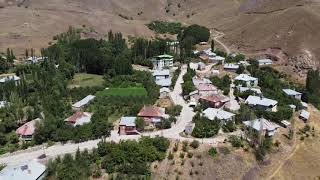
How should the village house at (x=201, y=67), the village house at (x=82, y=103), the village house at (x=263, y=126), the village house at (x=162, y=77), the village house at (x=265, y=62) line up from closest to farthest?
the village house at (x=263, y=126), the village house at (x=82, y=103), the village house at (x=162, y=77), the village house at (x=201, y=67), the village house at (x=265, y=62)

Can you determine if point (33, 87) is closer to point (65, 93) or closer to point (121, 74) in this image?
point (65, 93)

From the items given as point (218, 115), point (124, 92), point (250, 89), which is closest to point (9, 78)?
point (124, 92)

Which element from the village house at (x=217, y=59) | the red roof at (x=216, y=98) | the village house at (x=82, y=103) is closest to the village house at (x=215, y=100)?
the red roof at (x=216, y=98)

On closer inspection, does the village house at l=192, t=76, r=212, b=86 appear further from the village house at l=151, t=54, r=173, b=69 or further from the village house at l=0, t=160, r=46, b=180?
the village house at l=0, t=160, r=46, b=180

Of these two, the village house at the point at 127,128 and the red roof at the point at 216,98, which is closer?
the village house at the point at 127,128

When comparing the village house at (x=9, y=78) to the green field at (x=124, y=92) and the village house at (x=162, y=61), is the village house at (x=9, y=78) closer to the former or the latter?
the green field at (x=124, y=92)

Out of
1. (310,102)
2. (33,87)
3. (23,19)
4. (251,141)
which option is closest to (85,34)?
(23,19)
